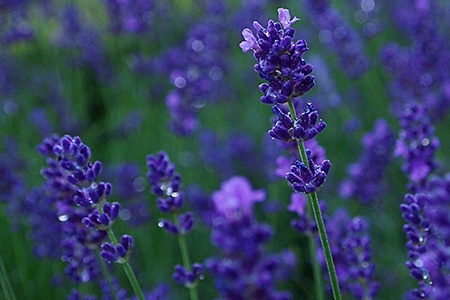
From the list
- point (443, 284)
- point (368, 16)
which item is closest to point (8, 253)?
point (443, 284)

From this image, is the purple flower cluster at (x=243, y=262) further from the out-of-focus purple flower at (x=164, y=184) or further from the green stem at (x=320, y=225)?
the out-of-focus purple flower at (x=164, y=184)

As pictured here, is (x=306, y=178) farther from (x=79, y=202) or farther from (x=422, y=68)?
(x=422, y=68)

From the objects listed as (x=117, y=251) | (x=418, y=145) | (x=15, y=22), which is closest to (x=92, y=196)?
Result: (x=117, y=251)

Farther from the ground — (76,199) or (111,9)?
(111,9)

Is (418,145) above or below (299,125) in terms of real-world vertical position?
below

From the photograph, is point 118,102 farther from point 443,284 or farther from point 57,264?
point 443,284

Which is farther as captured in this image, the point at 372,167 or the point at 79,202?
the point at 372,167
